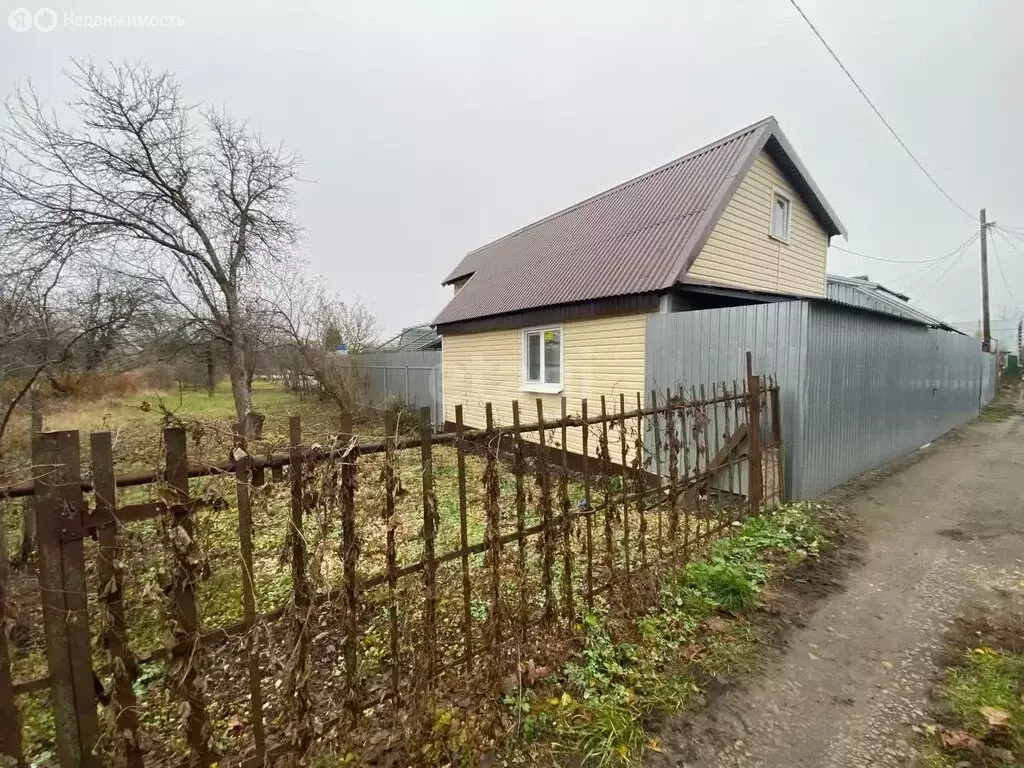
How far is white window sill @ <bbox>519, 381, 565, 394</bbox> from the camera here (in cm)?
912

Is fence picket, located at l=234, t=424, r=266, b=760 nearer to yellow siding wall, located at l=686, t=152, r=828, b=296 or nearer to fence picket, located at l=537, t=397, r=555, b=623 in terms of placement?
fence picket, located at l=537, t=397, r=555, b=623

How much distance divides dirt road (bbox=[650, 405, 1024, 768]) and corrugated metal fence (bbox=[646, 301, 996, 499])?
3.24 feet

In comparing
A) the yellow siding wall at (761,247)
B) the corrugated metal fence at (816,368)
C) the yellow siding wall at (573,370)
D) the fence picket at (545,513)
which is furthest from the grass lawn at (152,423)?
the yellow siding wall at (761,247)

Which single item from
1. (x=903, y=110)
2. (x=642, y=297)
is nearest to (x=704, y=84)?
(x=903, y=110)

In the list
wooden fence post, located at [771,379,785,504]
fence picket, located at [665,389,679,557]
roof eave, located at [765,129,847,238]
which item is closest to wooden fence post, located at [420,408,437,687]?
fence picket, located at [665,389,679,557]

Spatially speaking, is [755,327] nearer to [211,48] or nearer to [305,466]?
[305,466]

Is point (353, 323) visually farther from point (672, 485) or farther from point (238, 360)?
point (672, 485)

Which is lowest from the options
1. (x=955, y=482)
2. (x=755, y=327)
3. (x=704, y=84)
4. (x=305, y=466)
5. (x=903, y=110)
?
(x=955, y=482)

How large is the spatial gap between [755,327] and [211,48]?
35.9 feet

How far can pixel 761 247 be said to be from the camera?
31.1 feet

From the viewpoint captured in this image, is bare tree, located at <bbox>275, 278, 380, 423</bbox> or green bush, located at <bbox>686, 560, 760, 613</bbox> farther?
bare tree, located at <bbox>275, 278, 380, 423</bbox>

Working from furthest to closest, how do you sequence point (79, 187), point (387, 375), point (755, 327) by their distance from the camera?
point (387, 375)
point (79, 187)
point (755, 327)

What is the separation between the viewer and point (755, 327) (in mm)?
5914

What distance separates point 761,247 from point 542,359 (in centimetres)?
536
